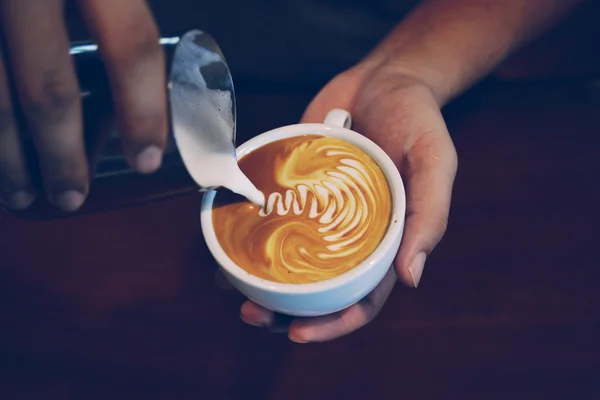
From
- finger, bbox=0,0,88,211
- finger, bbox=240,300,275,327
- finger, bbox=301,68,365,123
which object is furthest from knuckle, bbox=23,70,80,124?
finger, bbox=301,68,365,123

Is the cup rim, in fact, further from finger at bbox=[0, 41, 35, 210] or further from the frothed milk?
finger at bbox=[0, 41, 35, 210]

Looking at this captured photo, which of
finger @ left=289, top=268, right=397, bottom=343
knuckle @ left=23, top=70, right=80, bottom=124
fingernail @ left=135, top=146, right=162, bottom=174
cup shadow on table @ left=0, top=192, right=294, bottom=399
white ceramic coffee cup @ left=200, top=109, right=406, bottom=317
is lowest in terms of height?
cup shadow on table @ left=0, top=192, right=294, bottom=399

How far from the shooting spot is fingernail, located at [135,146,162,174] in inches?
20.4

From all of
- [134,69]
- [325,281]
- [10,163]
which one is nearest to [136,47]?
[134,69]

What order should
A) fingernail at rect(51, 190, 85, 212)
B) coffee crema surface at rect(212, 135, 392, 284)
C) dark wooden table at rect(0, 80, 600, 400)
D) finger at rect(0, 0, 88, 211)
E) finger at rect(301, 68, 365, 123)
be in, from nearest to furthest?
finger at rect(0, 0, 88, 211) < fingernail at rect(51, 190, 85, 212) < coffee crema surface at rect(212, 135, 392, 284) < dark wooden table at rect(0, 80, 600, 400) < finger at rect(301, 68, 365, 123)

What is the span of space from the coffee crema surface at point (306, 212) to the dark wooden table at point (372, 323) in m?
0.19

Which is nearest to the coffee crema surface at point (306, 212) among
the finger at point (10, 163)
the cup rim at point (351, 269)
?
the cup rim at point (351, 269)

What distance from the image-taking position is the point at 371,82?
924 millimetres

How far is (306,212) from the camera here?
70cm

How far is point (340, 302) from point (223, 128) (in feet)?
0.79

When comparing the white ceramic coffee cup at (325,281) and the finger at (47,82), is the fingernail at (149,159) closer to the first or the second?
the finger at (47,82)

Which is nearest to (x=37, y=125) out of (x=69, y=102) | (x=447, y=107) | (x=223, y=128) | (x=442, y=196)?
(x=69, y=102)

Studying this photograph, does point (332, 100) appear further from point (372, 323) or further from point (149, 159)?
point (149, 159)

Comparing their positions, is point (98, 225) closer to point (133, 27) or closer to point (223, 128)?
point (223, 128)
